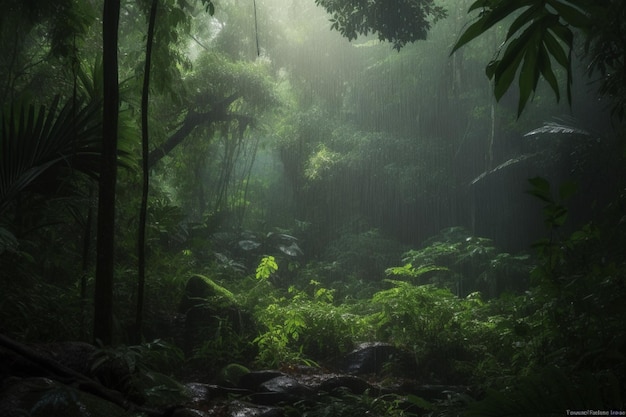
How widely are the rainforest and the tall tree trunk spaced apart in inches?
0.5

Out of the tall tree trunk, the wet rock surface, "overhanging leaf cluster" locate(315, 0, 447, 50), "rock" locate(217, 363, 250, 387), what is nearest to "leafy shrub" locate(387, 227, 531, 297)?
the wet rock surface

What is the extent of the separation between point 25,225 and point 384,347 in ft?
13.6

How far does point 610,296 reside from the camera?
2.39 meters

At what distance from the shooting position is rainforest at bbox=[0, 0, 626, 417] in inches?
106

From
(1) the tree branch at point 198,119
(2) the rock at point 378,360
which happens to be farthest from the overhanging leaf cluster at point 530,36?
(1) the tree branch at point 198,119

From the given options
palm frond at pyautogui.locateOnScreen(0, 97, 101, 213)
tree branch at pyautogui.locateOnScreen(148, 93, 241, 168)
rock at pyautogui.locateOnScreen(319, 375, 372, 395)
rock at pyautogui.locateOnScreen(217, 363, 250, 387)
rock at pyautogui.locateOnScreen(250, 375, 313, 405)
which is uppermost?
tree branch at pyautogui.locateOnScreen(148, 93, 241, 168)

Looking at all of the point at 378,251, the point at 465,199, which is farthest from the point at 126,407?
the point at 465,199

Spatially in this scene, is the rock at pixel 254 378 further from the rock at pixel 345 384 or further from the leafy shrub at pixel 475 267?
the leafy shrub at pixel 475 267

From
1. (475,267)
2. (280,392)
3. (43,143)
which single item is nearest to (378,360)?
(280,392)

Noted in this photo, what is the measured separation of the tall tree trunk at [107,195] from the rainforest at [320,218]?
0.01 metres

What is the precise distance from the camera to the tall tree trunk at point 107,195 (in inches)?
132

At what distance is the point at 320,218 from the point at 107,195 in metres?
15.0

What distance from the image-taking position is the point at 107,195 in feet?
11.1

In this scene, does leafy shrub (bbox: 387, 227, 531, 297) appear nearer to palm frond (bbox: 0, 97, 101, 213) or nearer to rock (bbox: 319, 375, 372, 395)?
rock (bbox: 319, 375, 372, 395)
